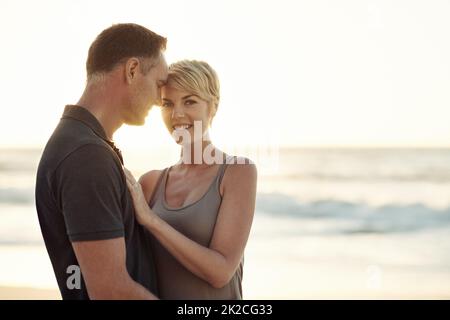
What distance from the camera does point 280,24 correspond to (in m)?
21.1

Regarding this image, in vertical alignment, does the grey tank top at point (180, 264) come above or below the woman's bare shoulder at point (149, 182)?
below

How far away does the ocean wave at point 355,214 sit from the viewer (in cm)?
1602

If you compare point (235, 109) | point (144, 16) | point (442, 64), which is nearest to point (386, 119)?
point (442, 64)

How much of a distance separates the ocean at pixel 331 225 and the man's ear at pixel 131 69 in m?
6.14

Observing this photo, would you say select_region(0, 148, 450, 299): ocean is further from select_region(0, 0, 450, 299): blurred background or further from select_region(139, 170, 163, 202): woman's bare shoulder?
select_region(139, 170, 163, 202): woman's bare shoulder

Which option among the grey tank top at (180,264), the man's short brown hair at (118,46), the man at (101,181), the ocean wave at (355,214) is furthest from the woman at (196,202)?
the ocean wave at (355,214)

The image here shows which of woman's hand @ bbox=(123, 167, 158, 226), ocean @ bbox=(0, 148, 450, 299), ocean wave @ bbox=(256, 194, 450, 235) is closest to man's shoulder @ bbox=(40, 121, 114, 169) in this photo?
woman's hand @ bbox=(123, 167, 158, 226)

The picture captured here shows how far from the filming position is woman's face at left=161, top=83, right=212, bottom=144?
3.10 meters

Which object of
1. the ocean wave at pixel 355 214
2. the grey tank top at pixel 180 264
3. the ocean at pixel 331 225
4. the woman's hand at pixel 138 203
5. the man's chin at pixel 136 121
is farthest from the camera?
the ocean wave at pixel 355 214

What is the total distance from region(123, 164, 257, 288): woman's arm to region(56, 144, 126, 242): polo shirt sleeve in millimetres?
333

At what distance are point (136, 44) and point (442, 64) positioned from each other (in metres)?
21.7

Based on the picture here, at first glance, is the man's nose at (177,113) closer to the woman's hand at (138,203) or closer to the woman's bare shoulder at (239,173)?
the woman's bare shoulder at (239,173)

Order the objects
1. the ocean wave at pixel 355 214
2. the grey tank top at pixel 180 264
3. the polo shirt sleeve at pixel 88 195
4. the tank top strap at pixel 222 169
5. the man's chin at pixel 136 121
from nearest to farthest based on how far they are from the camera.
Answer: the polo shirt sleeve at pixel 88 195
the man's chin at pixel 136 121
the grey tank top at pixel 180 264
the tank top strap at pixel 222 169
the ocean wave at pixel 355 214
